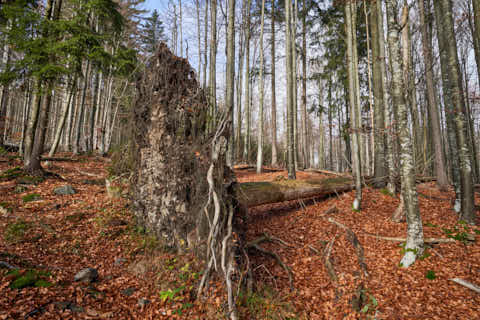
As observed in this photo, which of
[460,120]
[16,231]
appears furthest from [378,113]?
[16,231]

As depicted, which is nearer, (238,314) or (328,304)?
(238,314)

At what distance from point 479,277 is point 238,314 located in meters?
4.10

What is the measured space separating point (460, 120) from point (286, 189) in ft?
15.3

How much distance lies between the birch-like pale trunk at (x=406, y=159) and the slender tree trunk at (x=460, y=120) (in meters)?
2.24

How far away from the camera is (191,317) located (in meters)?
3.03

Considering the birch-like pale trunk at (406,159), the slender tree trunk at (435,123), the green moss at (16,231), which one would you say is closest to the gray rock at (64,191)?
the green moss at (16,231)

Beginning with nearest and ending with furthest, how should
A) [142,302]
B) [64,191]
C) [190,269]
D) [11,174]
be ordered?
[142,302], [190,269], [64,191], [11,174]

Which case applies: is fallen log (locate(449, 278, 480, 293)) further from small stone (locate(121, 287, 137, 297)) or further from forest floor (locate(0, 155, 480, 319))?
small stone (locate(121, 287, 137, 297))

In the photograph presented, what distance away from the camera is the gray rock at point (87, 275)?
3.19 meters

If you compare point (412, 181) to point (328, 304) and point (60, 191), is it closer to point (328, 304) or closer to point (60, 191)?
point (328, 304)

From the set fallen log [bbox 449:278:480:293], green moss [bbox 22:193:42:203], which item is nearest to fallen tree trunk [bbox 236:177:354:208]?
fallen log [bbox 449:278:480:293]

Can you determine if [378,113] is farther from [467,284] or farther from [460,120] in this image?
[467,284]

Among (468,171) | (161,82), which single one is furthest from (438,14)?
(161,82)

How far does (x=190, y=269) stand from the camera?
142 inches
